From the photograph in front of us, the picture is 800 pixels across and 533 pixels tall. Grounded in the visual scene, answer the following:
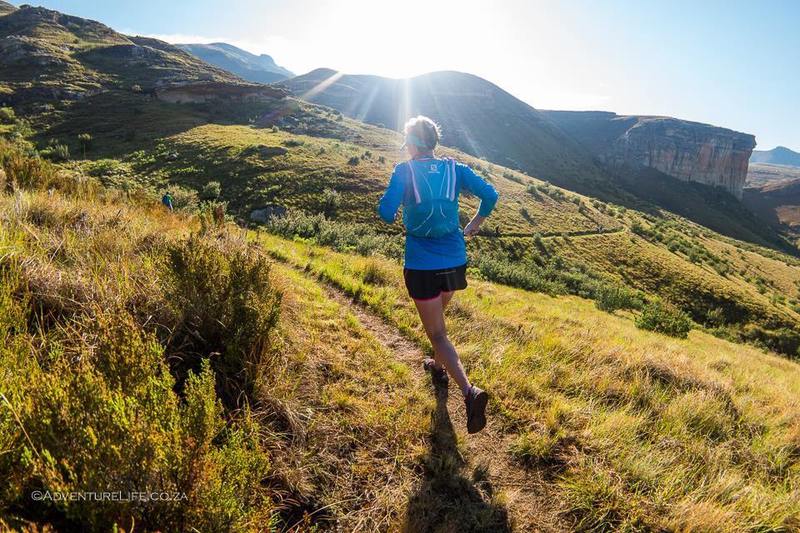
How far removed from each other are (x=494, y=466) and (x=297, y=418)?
62.5 inches

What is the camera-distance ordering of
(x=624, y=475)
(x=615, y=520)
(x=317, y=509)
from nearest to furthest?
(x=317, y=509) → (x=615, y=520) → (x=624, y=475)

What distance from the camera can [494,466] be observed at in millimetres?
2957

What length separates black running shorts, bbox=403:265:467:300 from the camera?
Result: 131 inches

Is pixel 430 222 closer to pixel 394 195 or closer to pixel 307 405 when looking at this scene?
pixel 394 195

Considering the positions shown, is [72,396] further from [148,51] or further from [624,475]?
[148,51]

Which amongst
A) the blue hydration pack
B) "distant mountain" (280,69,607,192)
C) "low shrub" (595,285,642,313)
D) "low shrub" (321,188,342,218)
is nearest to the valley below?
the blue hydration pack

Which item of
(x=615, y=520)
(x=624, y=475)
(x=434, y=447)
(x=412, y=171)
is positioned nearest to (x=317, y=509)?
(x=434, y=447)

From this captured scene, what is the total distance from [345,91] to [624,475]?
161414 millimetres

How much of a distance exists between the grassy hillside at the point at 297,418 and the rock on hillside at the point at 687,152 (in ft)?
578

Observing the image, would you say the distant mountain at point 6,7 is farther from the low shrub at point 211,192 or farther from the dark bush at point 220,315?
the dark bush at point 220,315

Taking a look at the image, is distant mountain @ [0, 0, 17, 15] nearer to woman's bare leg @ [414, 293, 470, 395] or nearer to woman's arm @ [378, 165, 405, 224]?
woman's arm @ [378, 165, 405, 224]

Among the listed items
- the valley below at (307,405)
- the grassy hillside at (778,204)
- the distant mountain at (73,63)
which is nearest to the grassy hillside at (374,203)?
the distant mountain at (73,63)

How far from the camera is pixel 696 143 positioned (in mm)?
155875

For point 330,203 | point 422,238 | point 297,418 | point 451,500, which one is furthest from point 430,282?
point 330,203
